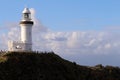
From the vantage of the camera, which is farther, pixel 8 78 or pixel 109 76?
pixel 109 76

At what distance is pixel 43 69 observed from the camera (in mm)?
37656

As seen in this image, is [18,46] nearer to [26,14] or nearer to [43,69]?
[26,14]

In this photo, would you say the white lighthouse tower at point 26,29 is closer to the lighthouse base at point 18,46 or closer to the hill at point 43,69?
the lighthouse base at point 18,46

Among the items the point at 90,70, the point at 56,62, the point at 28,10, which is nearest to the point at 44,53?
the point at 56,62

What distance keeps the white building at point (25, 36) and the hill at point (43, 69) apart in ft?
22.2

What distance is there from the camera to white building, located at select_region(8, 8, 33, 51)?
46.7 m

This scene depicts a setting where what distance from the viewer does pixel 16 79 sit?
35.5 m

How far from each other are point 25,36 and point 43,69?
11.7m

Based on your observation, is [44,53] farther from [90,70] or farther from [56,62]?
[90,70]

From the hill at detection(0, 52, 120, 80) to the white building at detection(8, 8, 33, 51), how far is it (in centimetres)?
678

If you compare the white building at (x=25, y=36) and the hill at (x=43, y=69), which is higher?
the white building at (x=25, y=36)

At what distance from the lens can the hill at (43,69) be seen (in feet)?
119

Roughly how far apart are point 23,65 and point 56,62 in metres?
3.93

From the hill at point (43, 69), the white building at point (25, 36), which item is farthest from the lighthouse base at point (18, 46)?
the hill at point (43, 69)
